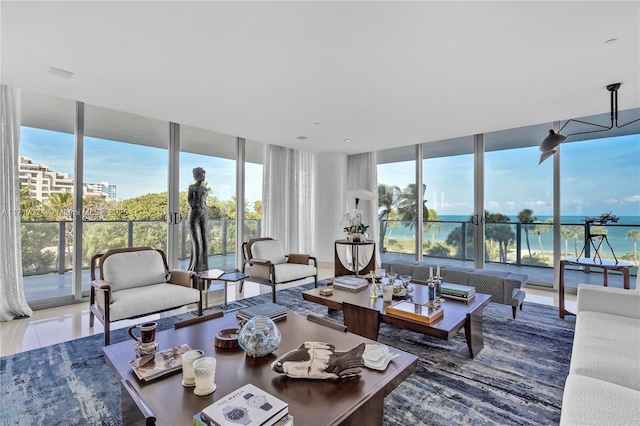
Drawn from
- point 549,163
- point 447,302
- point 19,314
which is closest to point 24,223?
point 19,314

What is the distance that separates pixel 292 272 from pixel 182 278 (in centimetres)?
144

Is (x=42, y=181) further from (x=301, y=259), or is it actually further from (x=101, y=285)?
(x=301, y=259)

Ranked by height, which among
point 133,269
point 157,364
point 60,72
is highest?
point 60,72

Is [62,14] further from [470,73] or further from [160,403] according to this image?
[470,73]

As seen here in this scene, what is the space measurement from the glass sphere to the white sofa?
1.26 meters

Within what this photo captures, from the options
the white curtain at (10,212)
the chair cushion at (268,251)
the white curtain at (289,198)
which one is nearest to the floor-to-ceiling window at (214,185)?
the white curtain at (289,198)

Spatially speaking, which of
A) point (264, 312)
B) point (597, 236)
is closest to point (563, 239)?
point (597, 236)

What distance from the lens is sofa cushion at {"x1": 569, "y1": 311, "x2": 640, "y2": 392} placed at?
148 cm

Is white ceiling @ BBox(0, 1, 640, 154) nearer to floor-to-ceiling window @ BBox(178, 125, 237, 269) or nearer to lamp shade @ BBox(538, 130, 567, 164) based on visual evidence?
lamp shade @ BBox(538, 130, 567, 164)

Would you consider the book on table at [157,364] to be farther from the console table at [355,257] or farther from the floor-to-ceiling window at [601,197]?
the floor-to-ceiling window at [601,197]

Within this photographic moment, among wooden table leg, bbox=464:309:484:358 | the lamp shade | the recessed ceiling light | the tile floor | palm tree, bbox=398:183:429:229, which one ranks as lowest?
Result: the tile floor

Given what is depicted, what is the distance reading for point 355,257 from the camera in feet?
18.7

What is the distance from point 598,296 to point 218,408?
9.15 ft

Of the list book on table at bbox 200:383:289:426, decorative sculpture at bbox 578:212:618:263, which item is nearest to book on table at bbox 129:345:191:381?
book on table at bbox 200:383:289:426
